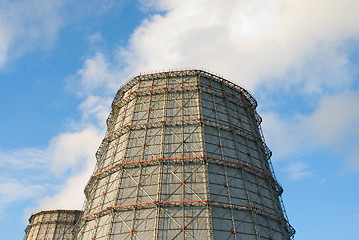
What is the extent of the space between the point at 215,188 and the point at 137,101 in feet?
39.4

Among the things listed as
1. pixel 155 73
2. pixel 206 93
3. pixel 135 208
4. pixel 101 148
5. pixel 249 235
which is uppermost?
pixel 155 73

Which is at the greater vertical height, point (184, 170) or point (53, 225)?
point (53, 225)

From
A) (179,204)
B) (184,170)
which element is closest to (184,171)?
(184,170)

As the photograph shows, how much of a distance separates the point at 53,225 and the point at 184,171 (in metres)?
33.0

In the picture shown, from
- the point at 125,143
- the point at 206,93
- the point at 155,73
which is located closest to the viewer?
the point at 125,143

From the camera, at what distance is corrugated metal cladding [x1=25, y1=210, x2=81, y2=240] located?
45000 millimetres

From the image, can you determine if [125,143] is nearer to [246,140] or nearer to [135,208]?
[135,208]

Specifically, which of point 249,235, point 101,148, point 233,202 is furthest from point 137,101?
point 249,235

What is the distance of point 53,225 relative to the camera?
151 ft

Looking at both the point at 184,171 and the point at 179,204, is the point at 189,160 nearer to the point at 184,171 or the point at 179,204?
the point at 184,171

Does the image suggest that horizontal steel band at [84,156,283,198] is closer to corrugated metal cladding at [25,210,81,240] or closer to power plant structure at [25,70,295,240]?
power plant structure at [25,70,295,240]

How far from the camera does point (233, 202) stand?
71.8 feet

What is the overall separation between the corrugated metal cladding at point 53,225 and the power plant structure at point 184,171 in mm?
20493

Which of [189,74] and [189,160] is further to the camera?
[189,74]
